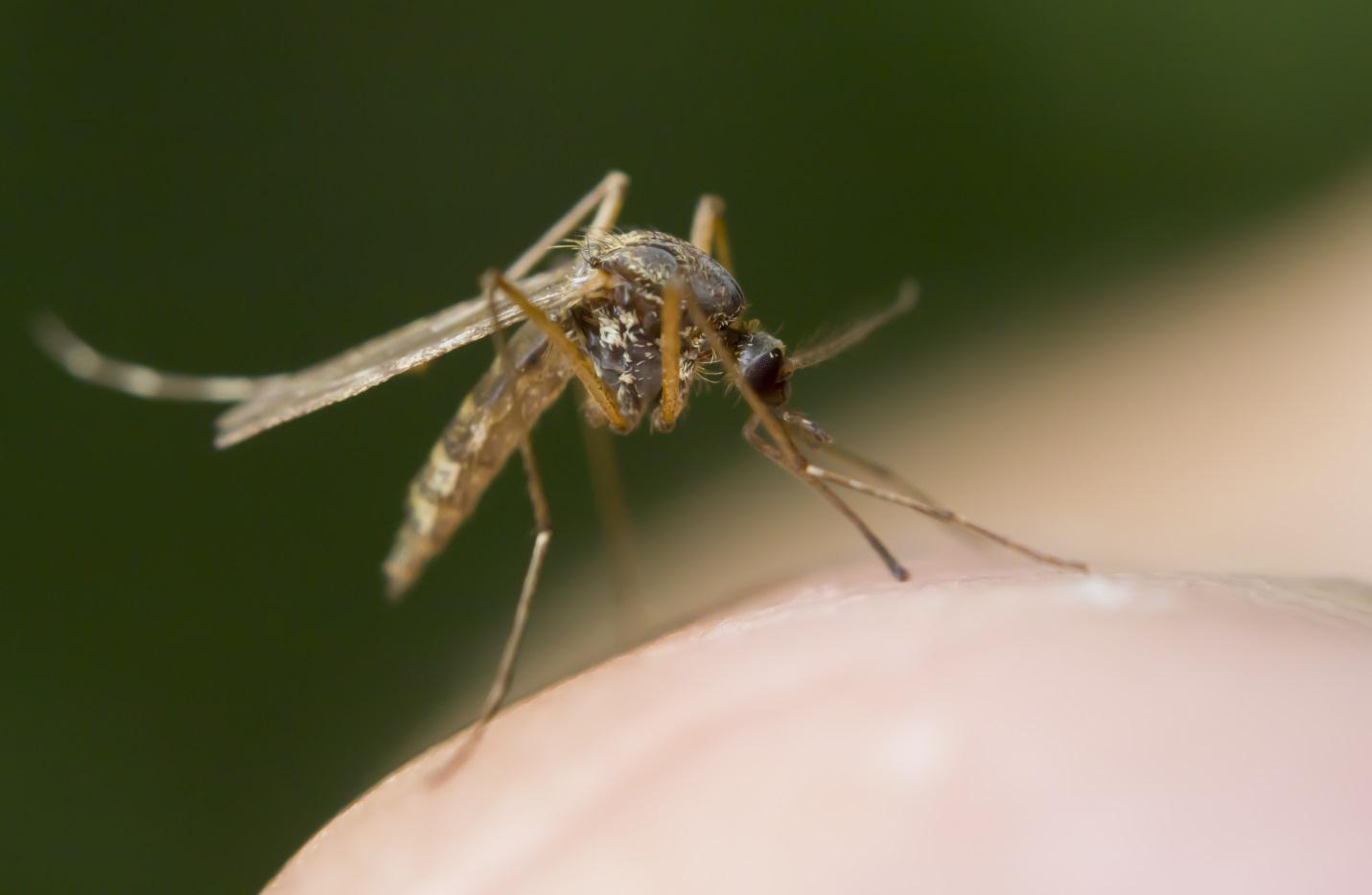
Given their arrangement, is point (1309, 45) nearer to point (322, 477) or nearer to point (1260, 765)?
point (322, 477)

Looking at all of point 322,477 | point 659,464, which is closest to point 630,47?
point 659,464

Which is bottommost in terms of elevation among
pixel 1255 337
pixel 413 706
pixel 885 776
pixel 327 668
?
pixel 1255 337

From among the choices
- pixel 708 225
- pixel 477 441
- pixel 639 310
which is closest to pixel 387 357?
pixel 477 441

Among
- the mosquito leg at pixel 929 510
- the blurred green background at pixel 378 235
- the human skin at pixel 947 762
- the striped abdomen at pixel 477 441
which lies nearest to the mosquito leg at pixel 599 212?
the striped abdomen at pixel 477 441

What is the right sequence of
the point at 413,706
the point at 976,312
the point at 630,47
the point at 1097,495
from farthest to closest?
the point at 976,312 < the point at 630,47 < the point at 413,706 < the point at 1097,495

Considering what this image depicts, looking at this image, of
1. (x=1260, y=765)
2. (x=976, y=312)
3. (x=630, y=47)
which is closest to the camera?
(x=1260, y=765)

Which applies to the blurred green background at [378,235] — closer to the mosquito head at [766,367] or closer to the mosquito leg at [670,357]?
the mosquito leg at [670,357]

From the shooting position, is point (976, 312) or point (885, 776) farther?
point (976, 312)
